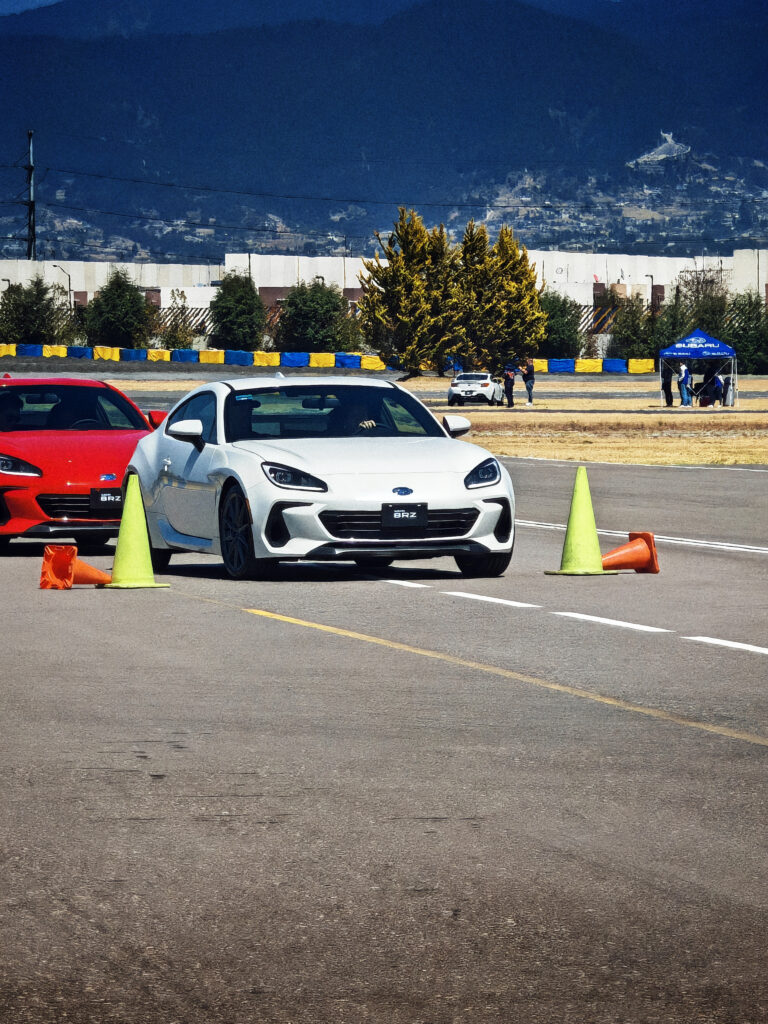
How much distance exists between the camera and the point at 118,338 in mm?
124188

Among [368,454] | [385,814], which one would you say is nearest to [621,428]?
[368,454]

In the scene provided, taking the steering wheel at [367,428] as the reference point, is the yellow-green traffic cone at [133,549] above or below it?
below

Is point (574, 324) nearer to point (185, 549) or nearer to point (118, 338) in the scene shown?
point (118, 338)

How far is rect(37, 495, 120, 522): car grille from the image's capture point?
15.6 metres

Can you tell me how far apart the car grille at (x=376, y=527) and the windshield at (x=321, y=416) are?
118 cm

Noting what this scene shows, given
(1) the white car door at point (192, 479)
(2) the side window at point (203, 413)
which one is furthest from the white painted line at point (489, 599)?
(2) the side window at point (203, 413)

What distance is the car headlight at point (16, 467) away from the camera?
15.7 metres

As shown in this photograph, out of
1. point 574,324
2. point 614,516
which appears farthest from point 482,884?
point 574,324

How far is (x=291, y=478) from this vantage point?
1311 centimetres

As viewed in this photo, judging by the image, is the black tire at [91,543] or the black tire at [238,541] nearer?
the black tire at [238,541]

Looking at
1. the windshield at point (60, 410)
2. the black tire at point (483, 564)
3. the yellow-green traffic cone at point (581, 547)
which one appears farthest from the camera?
the windshield at point (60, 410)

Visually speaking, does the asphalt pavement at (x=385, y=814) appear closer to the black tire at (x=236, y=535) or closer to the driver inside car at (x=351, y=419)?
the black tire at (x=236, y=535)

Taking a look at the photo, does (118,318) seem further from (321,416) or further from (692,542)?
(321,416)

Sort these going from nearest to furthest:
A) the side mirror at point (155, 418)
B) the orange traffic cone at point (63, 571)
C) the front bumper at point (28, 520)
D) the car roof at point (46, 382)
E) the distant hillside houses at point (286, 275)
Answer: the orange traffic cone at point (63, 571) → the front bumper at point (28, 520) → the side mirror at point (155, 418) → the car roof at point (46, 382) → the distant hillside houses at point (286, 275)
